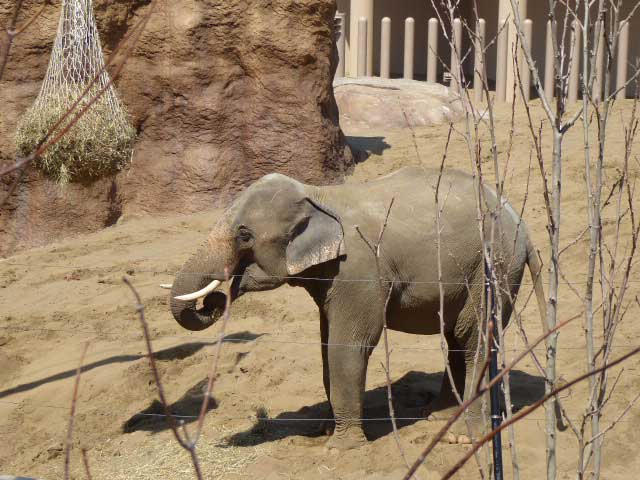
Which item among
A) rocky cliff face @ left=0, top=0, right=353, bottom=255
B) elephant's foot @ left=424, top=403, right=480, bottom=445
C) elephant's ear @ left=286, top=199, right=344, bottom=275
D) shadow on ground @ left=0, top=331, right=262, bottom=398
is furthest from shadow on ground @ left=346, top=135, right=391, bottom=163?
elephant's ear @ left=286, top=199, right=344, bottom=275

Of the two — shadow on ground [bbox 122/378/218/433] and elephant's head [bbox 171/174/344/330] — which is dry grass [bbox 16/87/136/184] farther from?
elephant's head [bbox 171/174/344/330]

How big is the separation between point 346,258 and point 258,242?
460mm

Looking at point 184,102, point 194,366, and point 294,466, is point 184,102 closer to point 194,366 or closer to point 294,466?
point 194,366

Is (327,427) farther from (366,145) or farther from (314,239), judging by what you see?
(366,145)

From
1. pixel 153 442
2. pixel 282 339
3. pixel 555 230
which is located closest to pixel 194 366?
pixel 282 339

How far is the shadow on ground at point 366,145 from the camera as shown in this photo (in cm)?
1109

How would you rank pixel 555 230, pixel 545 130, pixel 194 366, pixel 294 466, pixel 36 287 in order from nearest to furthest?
pixel 555 230
pixel 294 466
pixel 194 366
pixel 36 287
pixel 545 130

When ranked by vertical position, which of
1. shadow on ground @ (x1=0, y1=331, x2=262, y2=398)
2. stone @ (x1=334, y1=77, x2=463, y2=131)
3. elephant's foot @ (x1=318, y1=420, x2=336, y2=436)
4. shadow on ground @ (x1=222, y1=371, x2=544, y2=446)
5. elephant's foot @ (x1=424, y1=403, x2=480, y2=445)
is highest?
stone @ (x1=334, y1=77, x2=463, y2=131)

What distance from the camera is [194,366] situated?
6.69 metres

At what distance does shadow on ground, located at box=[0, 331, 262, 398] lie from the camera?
645 centimetres

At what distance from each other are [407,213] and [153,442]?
1883mm

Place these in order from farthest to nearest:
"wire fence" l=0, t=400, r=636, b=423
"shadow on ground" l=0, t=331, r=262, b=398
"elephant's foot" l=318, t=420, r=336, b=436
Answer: "shadow on ground" l=0, t=331, r=262, b=398 < "elephant's foot" l=318, t=420, r=336, b=436 < "wire fence" l=0, t=400, r=636, b=423

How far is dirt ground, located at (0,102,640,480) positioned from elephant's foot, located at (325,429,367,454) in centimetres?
4

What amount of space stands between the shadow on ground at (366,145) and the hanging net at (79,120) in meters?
2.61
